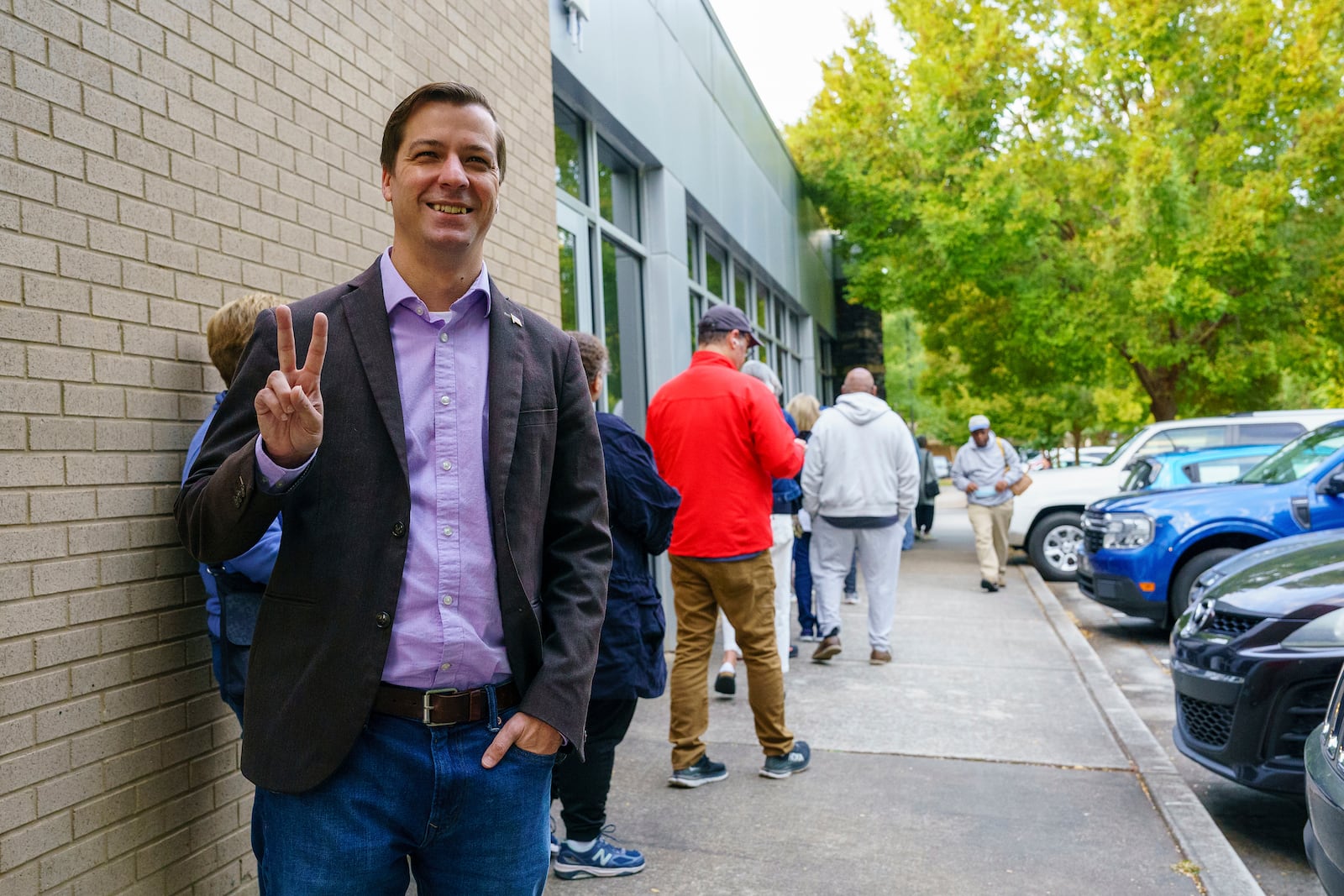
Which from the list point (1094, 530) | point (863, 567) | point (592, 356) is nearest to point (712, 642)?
point (592, 356)

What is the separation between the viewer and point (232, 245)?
3.67m

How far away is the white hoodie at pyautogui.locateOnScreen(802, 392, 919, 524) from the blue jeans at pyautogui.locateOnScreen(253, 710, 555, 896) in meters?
5.58

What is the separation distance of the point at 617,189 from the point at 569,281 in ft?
5.59

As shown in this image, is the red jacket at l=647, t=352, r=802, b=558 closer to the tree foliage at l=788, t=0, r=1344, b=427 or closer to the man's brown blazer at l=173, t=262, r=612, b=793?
the man's brown blazer at l=173, t=262, r=612, b=793

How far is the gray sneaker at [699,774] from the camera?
203 inches

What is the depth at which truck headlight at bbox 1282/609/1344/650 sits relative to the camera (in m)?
4.25

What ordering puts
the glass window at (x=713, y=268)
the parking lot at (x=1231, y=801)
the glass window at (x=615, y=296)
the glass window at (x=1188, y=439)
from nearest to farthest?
the parking lot at (x=1231, y=801) < the glass window at (x=615, y=296) < the glass window at (x=713, y=268) < the glass window at (x=1188, y=439)

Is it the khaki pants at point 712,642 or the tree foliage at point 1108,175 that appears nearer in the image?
the khaki pants at point 712,642

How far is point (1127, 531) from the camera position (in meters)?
8.90

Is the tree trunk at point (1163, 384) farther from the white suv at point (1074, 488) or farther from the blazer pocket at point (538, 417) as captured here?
the blazer pocket at point (538, 417)

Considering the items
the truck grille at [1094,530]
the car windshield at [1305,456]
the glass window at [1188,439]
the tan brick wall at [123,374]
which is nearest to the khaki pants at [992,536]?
the truck grille at [1094,530]

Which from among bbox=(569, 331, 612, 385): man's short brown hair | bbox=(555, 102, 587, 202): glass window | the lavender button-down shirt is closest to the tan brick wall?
bbox=(569, 331, 612, 385): man's short brown hair

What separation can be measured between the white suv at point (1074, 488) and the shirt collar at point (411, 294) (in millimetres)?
11508

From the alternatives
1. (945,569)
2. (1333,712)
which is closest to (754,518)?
(1333,712)
